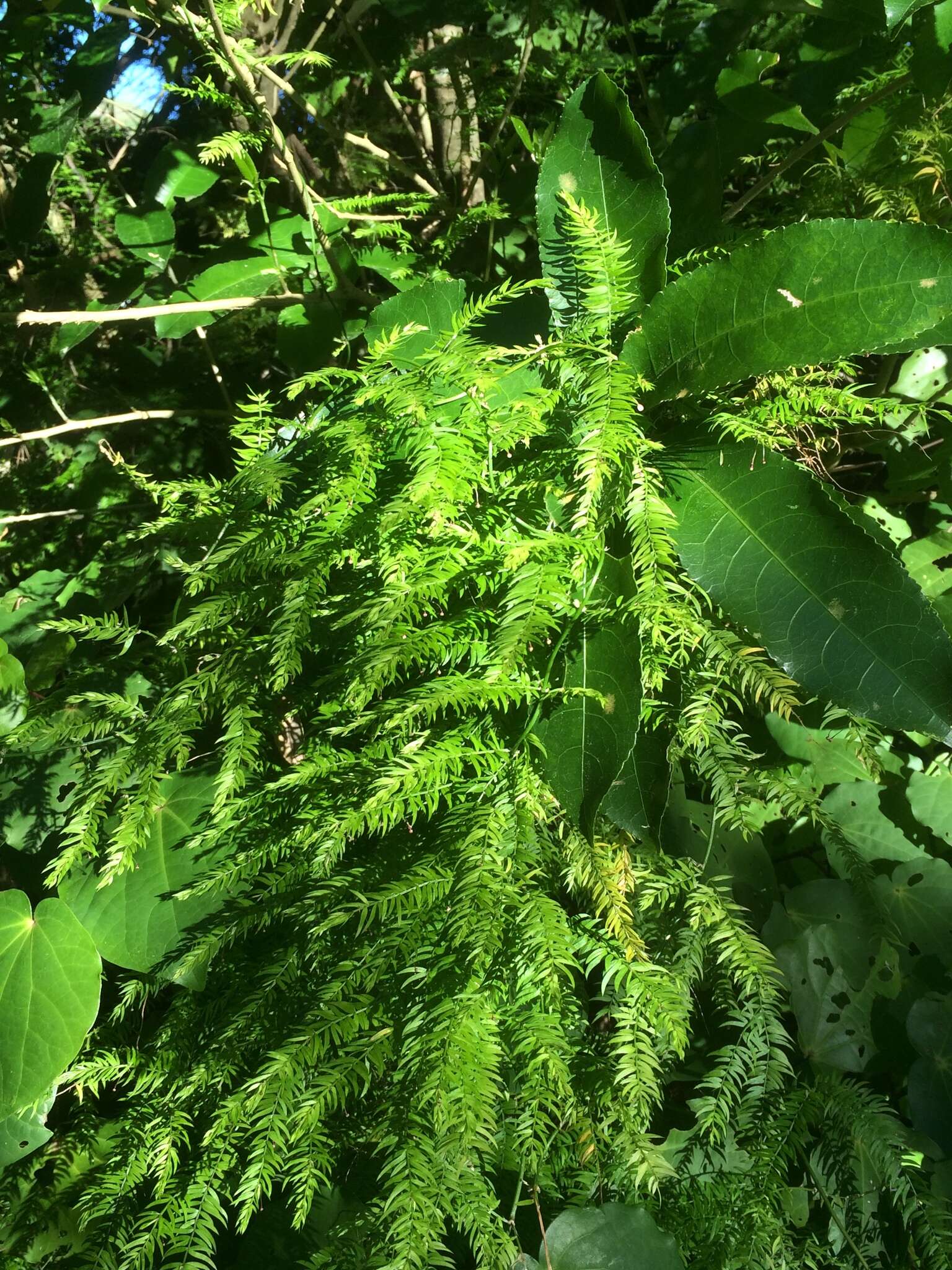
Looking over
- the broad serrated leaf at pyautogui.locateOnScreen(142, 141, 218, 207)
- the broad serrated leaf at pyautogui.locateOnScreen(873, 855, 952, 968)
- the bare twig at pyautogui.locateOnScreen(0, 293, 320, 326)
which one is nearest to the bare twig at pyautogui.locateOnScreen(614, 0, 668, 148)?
the bare twig at pyautogui.locateOnScreen(0, 293, 320, 326)

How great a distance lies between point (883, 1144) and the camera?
2.63ft

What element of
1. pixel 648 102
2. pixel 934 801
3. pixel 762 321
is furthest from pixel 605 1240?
pixel 648 102

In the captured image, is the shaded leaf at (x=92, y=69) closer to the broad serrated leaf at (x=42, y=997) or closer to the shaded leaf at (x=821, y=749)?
the broad serrated leaf at (x=42, y=997)

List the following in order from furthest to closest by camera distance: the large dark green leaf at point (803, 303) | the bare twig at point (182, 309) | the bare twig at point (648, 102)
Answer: the bare twig at point (648, 102), the bare twig at point (182, 309), the large dark green leaf at point (803, 303)

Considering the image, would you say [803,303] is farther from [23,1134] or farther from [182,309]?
[23,1134]

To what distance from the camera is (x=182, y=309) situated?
1.17 metres

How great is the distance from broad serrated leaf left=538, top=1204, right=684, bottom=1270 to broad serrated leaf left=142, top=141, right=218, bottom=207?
143cm

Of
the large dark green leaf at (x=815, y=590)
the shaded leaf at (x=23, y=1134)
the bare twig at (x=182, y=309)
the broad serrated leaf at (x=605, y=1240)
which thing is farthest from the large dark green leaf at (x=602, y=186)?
the shaded leaf at (x=23, y=1134)

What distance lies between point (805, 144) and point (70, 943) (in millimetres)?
1258

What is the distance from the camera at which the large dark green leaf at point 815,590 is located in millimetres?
712

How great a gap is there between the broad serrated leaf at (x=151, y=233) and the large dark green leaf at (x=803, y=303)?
2.85ft

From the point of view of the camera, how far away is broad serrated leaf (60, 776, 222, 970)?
0.86 metres

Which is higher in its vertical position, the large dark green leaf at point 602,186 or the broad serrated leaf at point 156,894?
the large dark green leaf at point 602,186

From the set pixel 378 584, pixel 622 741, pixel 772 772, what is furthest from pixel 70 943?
pixel 772 772
